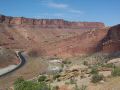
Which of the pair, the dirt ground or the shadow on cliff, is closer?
the dirt ground

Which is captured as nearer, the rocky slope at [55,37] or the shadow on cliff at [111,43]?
the shadow on cliff at [111,43]

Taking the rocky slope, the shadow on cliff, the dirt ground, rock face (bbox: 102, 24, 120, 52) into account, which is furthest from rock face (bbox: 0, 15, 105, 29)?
the dirt ground

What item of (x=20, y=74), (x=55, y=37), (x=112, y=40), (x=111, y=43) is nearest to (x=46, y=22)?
(x=55, y=37)

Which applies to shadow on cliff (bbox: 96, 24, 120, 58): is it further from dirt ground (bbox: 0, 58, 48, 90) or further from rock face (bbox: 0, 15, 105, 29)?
rock face (bbox: 0, 15, 105, 29)

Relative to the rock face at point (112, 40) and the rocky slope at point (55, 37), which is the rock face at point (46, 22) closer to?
the rocky slope at point (55, 37)

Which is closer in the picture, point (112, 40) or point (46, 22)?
point (112, 40)

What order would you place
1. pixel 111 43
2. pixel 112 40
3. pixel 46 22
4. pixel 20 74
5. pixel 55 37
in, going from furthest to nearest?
1. pixel 46 22
2. pixel 55 37
3. pixel 112 40
4. pixel 111 43
5. pixel 20 74

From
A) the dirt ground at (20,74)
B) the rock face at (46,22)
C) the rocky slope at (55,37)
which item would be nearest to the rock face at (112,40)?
the rocky slope at (55,37)

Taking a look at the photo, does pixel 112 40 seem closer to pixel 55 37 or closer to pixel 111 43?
pixel 111 43

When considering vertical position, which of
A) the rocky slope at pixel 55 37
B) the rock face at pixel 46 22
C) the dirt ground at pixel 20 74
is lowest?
the dirt ground at pixel 20 74

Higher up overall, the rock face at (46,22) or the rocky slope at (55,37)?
the rock face at (46,22)

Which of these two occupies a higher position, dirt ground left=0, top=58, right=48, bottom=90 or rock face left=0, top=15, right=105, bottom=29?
rock face left=0, top=15, right=105, bottom=29

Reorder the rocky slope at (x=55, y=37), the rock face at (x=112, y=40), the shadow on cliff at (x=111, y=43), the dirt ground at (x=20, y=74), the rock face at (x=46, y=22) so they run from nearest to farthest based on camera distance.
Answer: the dirt ground at (x=20, y=74) < the shadow on cliff at (x=111, y=43) < the rock face at (x=112, y=40) < the rocky slope at (x=55, y=37) < the rock face at (x=46, y=22)

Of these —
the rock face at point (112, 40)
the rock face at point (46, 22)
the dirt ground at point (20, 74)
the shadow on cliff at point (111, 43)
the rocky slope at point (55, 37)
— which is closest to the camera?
the dirt ground at point (20, 74)
